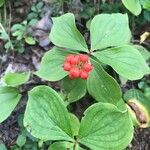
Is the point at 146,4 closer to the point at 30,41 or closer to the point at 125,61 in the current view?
the point at 125,61

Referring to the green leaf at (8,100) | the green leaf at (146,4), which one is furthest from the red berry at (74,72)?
the green leaf at (146,4)

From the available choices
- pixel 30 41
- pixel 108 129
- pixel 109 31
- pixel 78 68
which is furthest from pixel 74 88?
pixel 30 41

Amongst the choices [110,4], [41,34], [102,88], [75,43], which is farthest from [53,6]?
[102,88]

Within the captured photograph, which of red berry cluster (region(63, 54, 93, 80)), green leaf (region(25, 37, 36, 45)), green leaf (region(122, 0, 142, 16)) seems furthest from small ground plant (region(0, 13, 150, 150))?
green leaf (region(25, 37, 36, 45))

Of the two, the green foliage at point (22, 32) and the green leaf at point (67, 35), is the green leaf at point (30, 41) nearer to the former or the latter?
the green foliage at point (22, 32)

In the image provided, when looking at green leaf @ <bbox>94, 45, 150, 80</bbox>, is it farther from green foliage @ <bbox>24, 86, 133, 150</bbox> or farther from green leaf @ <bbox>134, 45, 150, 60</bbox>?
green foliage @ <bbox>24, 86, 133, 150</bbox>

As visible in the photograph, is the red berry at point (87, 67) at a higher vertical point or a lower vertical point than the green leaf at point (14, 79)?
higher
